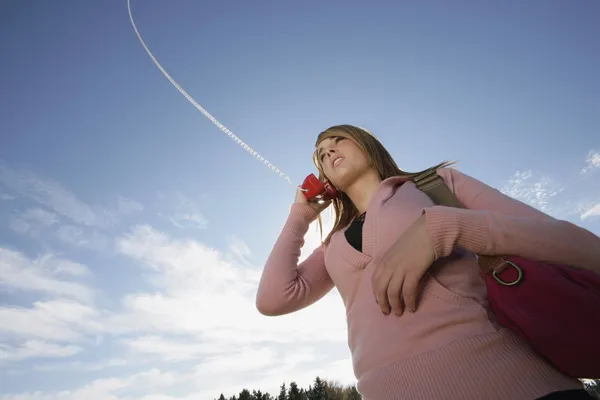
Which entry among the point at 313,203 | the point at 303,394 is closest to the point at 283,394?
the point at 303,394

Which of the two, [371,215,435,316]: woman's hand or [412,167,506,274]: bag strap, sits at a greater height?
[412,167,506,274]: bag strap

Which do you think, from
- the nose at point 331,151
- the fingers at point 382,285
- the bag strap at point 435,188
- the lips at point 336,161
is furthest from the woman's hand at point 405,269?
the nose at point 331,151

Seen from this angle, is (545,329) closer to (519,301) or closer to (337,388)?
(519,301)

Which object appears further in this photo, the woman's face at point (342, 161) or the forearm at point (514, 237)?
the woman's face at point (342, 161)

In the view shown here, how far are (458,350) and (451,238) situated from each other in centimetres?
51

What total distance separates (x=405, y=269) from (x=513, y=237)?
52 cm

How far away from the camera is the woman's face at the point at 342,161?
9.92ft

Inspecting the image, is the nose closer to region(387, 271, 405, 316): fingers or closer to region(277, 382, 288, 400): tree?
region(387, 271, 405, 316): fingers

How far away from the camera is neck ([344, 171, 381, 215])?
3027 mm

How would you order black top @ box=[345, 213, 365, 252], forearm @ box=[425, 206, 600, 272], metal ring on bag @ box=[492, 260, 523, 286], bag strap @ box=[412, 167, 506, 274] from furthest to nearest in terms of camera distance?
black top @ box=[345, 213, 365, 252], bag strap @ box=[412, 167, 506, 274], forearm @ box=[425, 206, 600, 272], metal ring on bag @ box=[492, 260, 523, 286]

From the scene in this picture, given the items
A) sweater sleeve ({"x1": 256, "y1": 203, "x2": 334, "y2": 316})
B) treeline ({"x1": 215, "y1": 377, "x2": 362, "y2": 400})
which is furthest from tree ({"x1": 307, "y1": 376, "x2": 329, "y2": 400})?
sweater sleeve ({"x1": 256, "y1": 203, "x2": 334, "y2": 316})

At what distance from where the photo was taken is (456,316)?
5.34ft

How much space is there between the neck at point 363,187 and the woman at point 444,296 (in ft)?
2.30

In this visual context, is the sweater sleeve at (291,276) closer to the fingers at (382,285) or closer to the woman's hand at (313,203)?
the woman's hand at (313,203)
